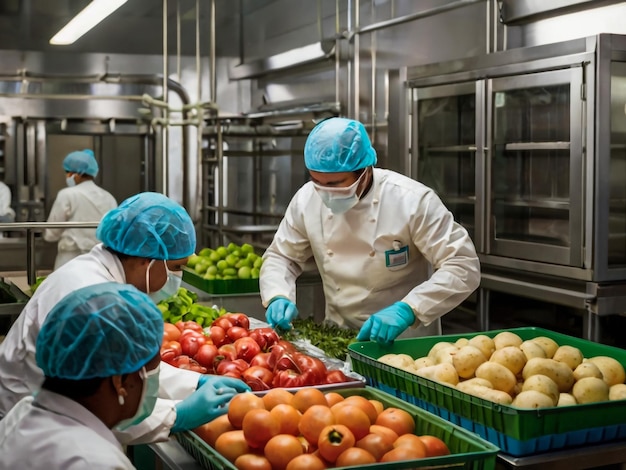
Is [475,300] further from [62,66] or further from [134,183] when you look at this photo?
[62,66]

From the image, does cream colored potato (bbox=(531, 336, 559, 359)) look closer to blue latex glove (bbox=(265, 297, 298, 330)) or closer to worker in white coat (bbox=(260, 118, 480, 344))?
worker in white coat (bbox=(260, 118, 480, 344))

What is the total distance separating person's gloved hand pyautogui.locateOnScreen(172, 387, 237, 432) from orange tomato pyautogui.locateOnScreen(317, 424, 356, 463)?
1.05 feet

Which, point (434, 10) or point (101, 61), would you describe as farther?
point (101, 61)

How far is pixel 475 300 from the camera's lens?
474cm

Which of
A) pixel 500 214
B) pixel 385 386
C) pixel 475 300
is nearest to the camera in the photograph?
pixel 385 386

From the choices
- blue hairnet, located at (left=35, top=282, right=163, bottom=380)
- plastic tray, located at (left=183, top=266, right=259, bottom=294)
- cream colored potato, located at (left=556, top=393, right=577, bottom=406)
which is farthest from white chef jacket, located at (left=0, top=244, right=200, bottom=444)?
plastic tray, located at (left=183, top=266, right=259, bottom=294)

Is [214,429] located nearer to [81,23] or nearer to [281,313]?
[281,313]

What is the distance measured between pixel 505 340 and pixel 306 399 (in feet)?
2.40

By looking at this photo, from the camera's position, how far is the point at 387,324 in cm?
276

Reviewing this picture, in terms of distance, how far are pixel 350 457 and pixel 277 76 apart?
524cm

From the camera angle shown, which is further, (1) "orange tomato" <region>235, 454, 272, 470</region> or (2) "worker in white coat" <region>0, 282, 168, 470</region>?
(1) "orange tomato" <region>235, 454, 272, 470</region>

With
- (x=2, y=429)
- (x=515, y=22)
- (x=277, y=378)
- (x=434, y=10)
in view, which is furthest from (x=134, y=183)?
(x=2, y=429)

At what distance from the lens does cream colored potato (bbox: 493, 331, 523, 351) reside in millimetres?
2469

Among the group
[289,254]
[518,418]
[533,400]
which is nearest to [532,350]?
[533,400]
